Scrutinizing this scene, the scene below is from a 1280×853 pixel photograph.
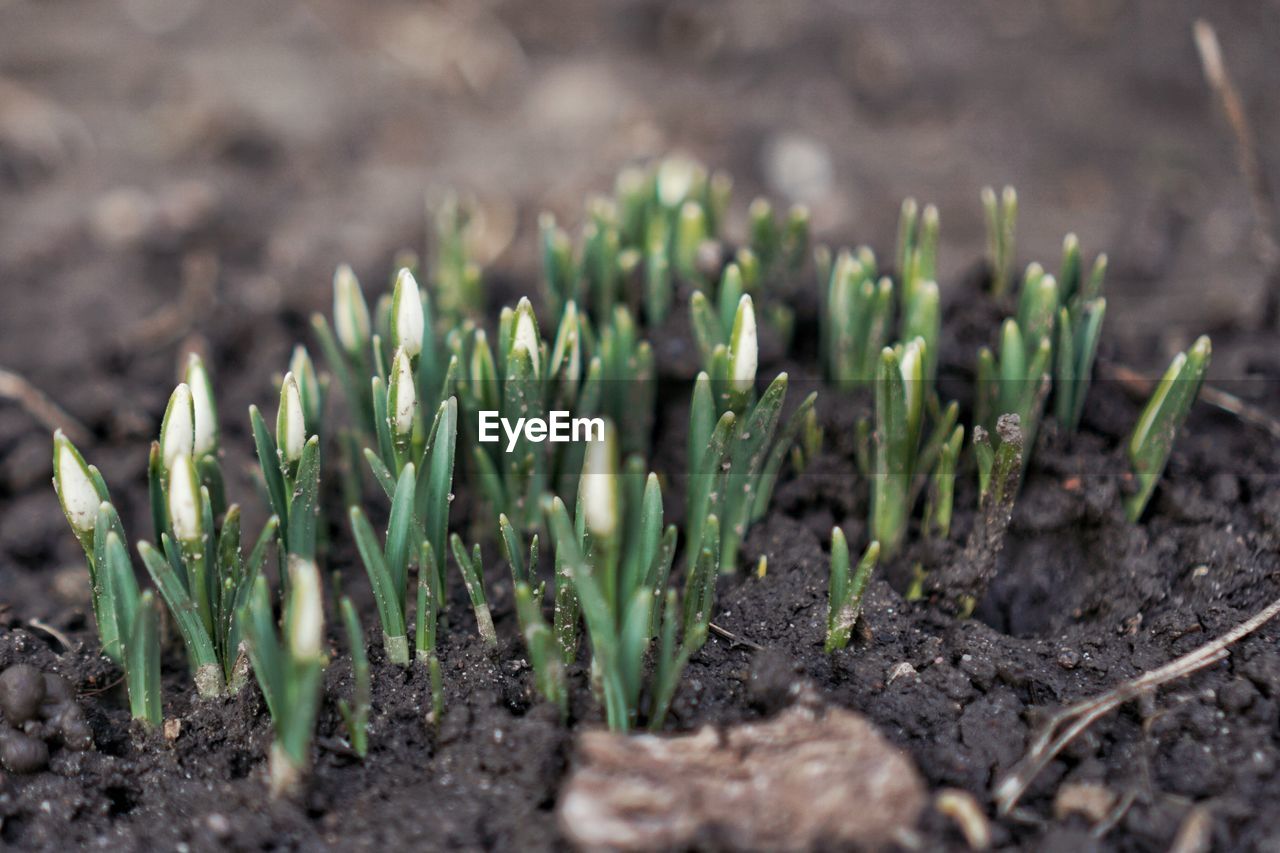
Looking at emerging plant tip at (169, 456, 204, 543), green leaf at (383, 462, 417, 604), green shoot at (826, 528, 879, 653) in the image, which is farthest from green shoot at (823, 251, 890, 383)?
emerging plant tip at (169, 456, 204, 543)

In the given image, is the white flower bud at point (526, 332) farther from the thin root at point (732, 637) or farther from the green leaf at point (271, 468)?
the thin root at point (732, 637)

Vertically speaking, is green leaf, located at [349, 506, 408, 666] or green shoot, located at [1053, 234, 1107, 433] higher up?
green shoot, located at [1053, 234, 1107, 433]

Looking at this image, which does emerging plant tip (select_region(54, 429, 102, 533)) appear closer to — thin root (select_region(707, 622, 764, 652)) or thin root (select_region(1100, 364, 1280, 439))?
thin root (select_region(707, 622, 764, 652))

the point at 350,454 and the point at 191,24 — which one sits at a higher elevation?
the point at 191,24

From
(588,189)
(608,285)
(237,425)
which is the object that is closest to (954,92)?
(588,189)

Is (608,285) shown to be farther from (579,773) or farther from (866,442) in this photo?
(579,773)

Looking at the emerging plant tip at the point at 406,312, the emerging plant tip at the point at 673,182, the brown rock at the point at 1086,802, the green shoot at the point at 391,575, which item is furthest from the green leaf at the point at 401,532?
the emerging plant tip at the point at 673,182
